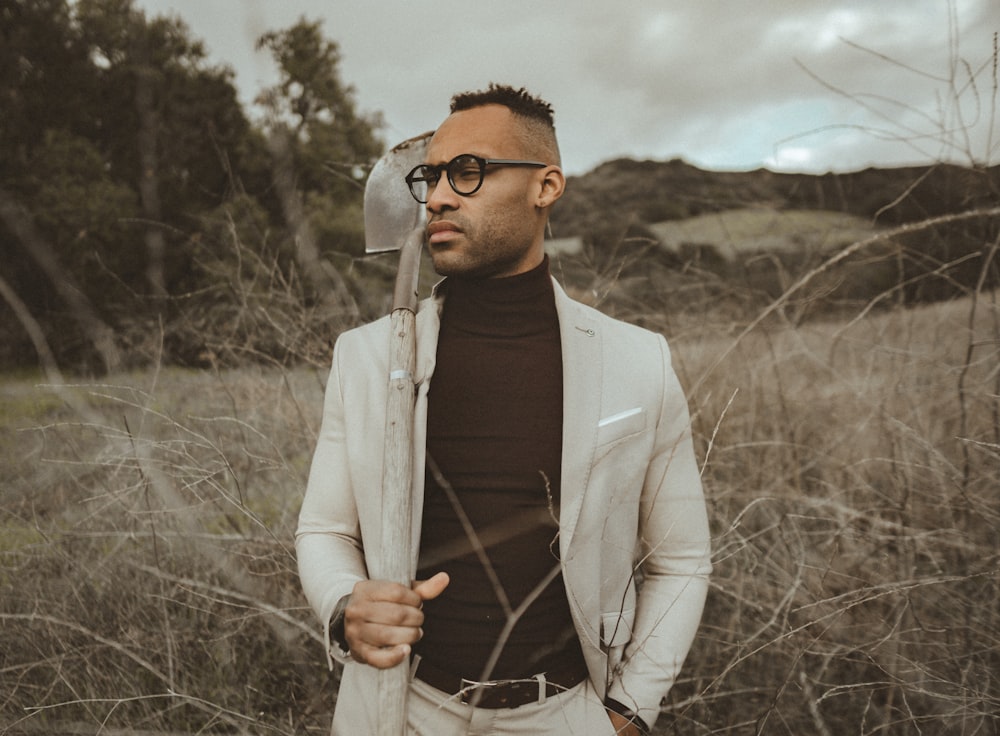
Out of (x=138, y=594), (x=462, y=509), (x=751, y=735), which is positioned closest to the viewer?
(x=462, y=509)

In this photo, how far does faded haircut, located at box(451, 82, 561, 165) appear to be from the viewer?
175 centimetres

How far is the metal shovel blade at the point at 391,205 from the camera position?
2.04m

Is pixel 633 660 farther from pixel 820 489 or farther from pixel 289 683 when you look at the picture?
pixel 820 489

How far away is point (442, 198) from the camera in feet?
5.37

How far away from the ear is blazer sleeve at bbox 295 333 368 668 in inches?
28.0

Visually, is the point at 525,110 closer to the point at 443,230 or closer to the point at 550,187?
the point at 550,187

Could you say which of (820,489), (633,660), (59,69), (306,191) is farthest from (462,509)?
(59,69)

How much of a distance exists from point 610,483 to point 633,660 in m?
0.48

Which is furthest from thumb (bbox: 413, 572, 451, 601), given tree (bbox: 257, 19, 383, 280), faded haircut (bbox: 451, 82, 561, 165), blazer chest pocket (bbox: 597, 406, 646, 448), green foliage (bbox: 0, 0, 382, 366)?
green foliage (bbox: 0, 0, 382, 366)

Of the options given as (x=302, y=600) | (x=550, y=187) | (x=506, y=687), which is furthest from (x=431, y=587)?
(x=302, y=600)

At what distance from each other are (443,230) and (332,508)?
801mm

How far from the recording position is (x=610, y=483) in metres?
1.53

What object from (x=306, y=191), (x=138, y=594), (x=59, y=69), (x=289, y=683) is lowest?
(x=289, y=683)

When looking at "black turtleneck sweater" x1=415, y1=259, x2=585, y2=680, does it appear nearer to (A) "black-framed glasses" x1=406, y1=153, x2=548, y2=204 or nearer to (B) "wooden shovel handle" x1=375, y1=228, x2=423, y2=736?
(B) "wooden shovel handle" x1=375, y1=228, x2=423, y2=736
